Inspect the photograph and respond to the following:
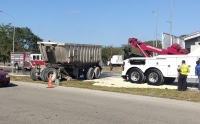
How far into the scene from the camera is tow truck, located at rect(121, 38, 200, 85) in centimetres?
1663

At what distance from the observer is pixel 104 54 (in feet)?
212

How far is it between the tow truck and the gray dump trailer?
4.07 meters

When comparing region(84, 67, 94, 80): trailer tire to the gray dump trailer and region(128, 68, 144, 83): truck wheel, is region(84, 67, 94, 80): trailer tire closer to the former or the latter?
the gray dump trailer

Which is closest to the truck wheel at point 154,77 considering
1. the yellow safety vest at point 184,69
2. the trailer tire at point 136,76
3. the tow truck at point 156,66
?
the tow truck at point 156,66

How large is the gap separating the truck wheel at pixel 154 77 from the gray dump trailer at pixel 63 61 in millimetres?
5932

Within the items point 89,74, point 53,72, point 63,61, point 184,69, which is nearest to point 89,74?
point 89,74

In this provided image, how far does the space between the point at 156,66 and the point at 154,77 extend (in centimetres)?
73

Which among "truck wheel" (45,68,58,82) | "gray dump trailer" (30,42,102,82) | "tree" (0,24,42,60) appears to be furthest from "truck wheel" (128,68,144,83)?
"tree" (0,24,42,60)

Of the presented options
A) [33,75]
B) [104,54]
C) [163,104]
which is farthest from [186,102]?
[104,54]

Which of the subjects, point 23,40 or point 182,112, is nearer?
point 182,112

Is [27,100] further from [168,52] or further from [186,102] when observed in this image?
[168,52]

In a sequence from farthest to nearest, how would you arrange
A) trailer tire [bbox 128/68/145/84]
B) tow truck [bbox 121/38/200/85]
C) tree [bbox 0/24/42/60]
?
tree [bbox 0/24/42/60]
trailer tire [bbox 128/68/145/84]
tow truck [bbox 121/38/200/85]

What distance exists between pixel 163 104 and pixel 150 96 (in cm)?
227

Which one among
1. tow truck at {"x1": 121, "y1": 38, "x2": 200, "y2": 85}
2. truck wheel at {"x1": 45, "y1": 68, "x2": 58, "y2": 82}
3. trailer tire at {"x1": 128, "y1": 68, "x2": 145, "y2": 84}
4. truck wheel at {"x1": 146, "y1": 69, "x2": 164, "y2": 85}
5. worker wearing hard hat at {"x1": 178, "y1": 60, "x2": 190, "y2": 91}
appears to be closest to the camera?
worker wearing hard hat at {"x1": 178, "y1": 60, "x2": 190, "y2": 91}
